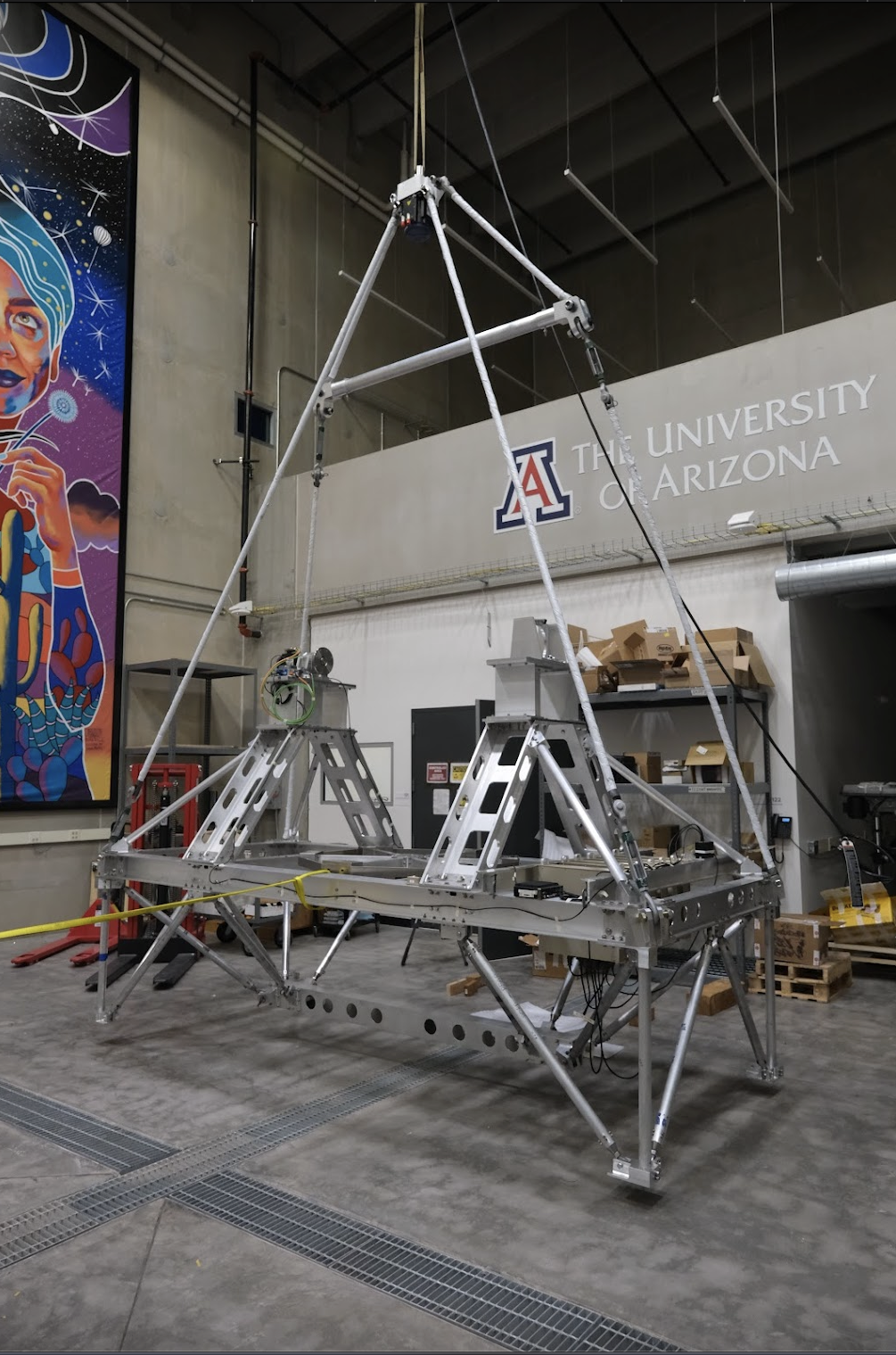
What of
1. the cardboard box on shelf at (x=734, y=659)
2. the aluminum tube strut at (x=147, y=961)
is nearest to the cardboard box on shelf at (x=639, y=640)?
the cardboard box on shelf at (x=734, y=659)

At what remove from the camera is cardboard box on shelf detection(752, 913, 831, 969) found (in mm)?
5785

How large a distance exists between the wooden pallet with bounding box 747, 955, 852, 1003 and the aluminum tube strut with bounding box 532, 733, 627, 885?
2.99 m

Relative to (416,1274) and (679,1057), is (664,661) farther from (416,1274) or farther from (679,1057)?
(416,1274)

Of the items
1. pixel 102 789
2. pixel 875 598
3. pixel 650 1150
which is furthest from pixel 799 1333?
pixel 102 789

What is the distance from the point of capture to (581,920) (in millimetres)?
3135

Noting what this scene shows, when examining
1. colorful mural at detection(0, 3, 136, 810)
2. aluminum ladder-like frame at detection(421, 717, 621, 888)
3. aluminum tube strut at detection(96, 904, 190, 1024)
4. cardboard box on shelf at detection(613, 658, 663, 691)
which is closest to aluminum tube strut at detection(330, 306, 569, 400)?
aluminum ladder-like frame at detection(421, 717, 621, 888)

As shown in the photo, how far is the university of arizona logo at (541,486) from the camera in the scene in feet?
26.8

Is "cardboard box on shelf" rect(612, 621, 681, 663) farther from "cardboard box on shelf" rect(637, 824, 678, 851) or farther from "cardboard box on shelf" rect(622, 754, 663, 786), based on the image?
"cardboard box on shelf" rect(637, 824, 678, 851)

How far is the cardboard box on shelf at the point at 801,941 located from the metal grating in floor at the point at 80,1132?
3860mm

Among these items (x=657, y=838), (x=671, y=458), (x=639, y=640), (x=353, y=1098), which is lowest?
(x=353, y=1098)

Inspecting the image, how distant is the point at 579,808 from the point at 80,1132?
237cm

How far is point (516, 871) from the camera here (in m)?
3.62

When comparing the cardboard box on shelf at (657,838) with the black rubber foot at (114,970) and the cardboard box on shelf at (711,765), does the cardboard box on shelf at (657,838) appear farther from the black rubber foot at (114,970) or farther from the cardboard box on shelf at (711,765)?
the black rubber foot at (114,970)

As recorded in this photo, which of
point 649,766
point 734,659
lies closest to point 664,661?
point 734,659
